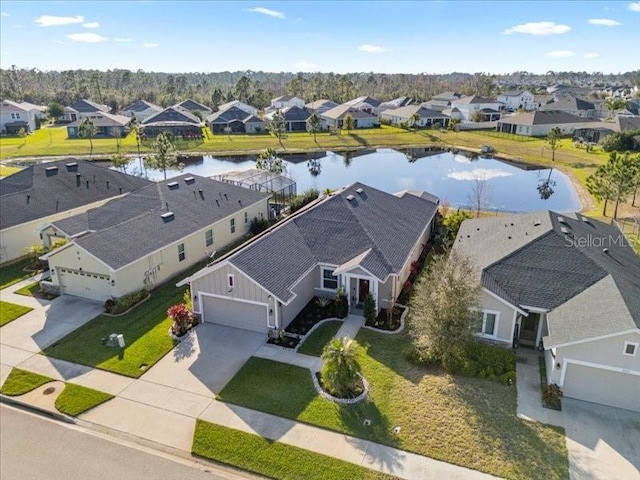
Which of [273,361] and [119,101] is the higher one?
[119,101]

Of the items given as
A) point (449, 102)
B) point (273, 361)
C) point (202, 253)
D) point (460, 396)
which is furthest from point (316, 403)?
point (449, 102)

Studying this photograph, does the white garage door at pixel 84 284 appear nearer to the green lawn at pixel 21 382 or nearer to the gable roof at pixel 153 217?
the gable roof at pixel 153 217

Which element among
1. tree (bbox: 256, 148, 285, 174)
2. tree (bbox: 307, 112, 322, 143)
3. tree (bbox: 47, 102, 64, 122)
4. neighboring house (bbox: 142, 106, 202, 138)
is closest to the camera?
tree (bbox: 256, 148, 285, 174)

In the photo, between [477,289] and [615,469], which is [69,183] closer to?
[477,289]

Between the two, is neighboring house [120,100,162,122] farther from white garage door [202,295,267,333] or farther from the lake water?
white garage door [202,295,267,333]

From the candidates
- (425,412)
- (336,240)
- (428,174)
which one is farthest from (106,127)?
(425,412)

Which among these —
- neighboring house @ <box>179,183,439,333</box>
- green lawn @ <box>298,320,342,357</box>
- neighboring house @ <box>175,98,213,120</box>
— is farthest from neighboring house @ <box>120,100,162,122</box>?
green lawn @ <box>298,320,342,357</box>

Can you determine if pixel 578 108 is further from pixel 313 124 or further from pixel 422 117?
pixel 313 124
